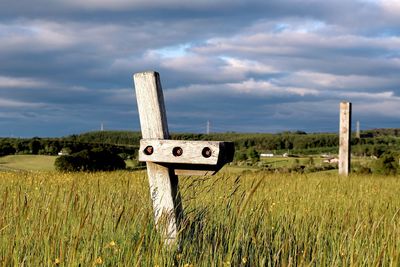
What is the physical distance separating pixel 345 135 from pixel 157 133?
15902 mm

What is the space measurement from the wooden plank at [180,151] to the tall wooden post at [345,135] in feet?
51.7

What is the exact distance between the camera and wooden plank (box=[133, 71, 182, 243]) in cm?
519

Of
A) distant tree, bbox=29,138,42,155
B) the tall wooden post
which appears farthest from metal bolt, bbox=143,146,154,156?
distant tree, bbox=29,138,42,155

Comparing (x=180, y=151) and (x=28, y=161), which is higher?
(x=180, y=151)

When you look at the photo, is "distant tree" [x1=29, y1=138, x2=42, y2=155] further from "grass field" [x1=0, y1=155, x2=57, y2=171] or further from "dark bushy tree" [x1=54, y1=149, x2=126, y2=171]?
"dark bushy tree" [x1=54, y1=149, x2=126, y2=171]

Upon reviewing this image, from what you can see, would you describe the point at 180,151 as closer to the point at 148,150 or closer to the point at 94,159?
the point at 148,150

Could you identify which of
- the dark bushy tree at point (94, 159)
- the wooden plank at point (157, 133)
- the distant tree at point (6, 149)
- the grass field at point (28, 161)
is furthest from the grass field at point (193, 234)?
the distant tree at point (6, 149)

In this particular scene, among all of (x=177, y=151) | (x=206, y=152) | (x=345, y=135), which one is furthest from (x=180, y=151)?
(x=345, y=135)

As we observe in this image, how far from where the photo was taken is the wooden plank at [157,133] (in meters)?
5.19

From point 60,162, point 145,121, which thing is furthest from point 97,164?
point 145,121

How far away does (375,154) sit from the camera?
42750mm

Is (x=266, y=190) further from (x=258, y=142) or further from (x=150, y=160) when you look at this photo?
(x=258, y=142)

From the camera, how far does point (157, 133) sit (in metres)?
5.20

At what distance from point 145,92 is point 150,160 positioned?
26.3 inches
